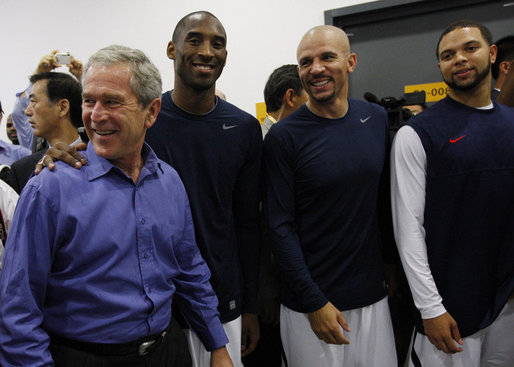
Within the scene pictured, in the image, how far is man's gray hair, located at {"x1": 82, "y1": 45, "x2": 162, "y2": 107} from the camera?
1203mm

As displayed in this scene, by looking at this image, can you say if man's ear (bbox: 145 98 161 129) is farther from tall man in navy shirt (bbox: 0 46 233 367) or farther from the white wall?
the white wall

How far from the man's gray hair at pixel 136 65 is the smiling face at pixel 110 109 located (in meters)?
0.01

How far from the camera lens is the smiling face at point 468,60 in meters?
1.61

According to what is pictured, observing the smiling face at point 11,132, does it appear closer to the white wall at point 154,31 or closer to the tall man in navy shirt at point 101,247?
the white wall at point 154,31

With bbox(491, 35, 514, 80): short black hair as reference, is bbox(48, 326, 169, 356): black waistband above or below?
below

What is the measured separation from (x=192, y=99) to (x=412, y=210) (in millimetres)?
1015

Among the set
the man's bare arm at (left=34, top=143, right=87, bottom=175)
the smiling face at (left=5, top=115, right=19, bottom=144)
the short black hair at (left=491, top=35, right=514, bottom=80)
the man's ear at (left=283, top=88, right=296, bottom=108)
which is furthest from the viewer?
the smiling face at (left=5, top=115, right=19, bottom=144)

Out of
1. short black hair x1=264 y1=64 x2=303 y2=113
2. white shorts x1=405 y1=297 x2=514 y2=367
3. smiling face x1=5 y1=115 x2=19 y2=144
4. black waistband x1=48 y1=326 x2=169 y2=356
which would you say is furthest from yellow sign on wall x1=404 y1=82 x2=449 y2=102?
smiling face x1=5 y1=115 x2=19 y2=144

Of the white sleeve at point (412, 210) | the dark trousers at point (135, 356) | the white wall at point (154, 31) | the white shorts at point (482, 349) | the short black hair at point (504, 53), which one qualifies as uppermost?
the white wall at point (154, 31)

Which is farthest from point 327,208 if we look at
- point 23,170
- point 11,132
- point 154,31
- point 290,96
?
point 11,132

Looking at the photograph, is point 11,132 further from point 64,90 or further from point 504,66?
point 504,66

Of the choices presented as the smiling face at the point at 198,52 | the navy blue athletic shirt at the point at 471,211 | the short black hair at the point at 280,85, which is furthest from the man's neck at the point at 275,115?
the navy blue athletic shirt at the point at 471,211

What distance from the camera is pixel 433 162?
1586mm

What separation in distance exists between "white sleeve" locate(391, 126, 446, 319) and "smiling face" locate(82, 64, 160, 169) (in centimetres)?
107
